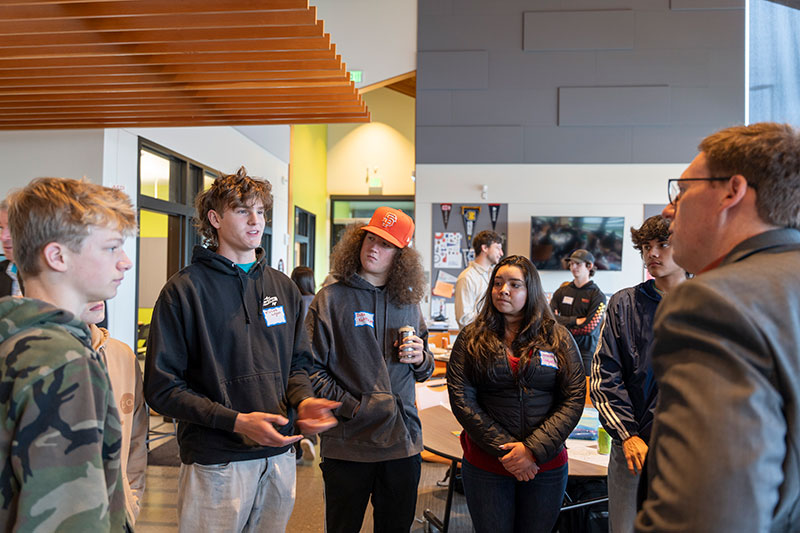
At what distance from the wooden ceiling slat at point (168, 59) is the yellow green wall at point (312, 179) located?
6363 mm

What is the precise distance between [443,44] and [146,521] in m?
6.83

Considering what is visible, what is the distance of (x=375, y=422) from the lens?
2115 mm

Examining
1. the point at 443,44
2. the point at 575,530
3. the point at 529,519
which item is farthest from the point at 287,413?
the point at 443,44

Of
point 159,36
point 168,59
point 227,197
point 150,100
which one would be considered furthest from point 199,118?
point 227,197

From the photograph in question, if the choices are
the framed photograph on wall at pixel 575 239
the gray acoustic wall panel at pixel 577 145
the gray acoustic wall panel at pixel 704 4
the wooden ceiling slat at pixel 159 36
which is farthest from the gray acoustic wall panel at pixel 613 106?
the wooden ceiling slat at pixel 159 36

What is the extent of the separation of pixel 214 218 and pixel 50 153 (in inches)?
141

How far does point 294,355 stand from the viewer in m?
2.00

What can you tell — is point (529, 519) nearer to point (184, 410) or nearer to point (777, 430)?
point (184, 410)

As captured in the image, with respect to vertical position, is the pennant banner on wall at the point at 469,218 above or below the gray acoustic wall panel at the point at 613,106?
below

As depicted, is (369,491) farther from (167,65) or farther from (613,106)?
(613,106)

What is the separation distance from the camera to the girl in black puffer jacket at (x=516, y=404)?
2.07 metres

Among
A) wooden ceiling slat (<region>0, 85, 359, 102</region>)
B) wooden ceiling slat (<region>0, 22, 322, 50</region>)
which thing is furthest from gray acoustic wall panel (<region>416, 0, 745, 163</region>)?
wooden ceiling slat (<region>0, 22, 322, 50</region>)

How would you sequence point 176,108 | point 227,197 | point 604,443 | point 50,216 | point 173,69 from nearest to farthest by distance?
point 50,216 → point 227,197 → point 604,443 → point 173,69 → point 176,108

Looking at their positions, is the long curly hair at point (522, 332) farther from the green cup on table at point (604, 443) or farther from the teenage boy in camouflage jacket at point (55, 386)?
the teenage boy in camouflage jacket at point (55, 386)
